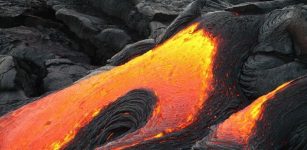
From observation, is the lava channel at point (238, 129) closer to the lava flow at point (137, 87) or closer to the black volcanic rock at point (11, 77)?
the lava flow at point (137, 87)

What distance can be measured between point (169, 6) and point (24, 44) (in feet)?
10.8

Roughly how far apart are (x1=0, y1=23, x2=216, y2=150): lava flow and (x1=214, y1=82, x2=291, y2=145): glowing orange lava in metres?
0.65

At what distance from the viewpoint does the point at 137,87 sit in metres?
6.14

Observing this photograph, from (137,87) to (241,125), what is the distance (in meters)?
1.86

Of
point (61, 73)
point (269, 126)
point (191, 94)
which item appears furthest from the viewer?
point (61, 73)

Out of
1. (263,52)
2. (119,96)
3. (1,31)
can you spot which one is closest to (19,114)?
(119,96)

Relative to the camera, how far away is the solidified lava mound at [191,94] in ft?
15.5

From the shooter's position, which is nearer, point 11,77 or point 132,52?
point 132,52

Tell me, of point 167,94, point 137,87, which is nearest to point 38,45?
point 137,87

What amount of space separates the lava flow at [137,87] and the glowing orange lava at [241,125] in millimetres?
651

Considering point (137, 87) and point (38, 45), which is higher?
point (137, 87)

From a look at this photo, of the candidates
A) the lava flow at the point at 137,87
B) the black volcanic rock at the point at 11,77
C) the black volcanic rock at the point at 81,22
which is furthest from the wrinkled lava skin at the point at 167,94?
the black volcanic rock at the point at 81,22

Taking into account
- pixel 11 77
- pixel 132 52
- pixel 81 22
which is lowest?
pixel 11 77

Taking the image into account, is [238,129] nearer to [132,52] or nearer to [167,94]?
[167,94]
